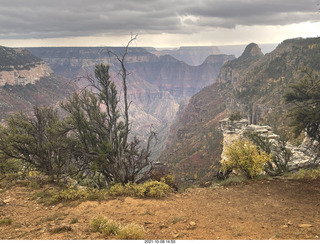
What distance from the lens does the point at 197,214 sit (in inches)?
425

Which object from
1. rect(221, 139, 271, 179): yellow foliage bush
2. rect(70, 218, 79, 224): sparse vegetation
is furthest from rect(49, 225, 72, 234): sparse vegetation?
rect(221, 139, 271, 179): yellow foliage bush

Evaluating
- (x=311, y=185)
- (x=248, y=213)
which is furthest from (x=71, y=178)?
(x=311, y=185)

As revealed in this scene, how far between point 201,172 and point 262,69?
269ft

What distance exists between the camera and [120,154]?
1728 centimetres

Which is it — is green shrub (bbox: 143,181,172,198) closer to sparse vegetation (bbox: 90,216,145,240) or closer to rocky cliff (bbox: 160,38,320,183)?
sparse vegetation (bbox: 90,216,145,240)

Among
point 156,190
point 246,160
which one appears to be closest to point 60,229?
point 156,190

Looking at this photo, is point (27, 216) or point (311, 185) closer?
point (27, 216)

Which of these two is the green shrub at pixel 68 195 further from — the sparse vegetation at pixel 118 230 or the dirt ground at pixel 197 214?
the sparse vegetation at pixel 118 230

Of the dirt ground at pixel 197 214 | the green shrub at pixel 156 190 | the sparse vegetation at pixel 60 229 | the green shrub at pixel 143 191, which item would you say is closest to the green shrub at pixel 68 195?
the dirt ground at pixel 197 214

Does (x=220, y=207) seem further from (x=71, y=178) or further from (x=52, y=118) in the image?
(x=52, y=118)

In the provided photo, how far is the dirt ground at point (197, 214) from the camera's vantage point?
8508 mm

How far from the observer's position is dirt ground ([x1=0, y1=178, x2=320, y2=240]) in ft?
27.9

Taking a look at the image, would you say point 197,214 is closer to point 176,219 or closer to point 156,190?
point 176,219

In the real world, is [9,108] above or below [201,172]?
above
